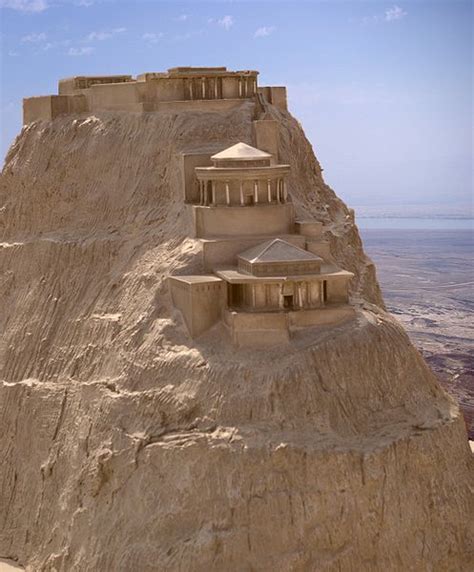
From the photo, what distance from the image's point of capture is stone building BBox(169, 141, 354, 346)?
103 ft

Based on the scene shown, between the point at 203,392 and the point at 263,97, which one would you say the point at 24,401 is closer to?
the point at 203,392

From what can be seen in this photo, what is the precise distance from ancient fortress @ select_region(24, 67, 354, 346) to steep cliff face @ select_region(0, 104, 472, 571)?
54 cm

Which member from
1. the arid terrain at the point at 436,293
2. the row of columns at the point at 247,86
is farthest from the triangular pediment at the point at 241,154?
the arid terrain at the point at 436,293

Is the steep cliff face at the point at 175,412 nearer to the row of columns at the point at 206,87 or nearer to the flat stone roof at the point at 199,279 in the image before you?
the flat stone roof at the point at 199,279

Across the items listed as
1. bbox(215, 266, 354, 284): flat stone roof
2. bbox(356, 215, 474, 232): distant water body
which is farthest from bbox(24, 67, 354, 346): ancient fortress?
bbox(356, 215, 474, 232): distant water body

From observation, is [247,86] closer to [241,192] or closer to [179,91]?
[179,91]

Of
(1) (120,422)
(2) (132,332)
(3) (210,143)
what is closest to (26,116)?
(3) (210,143)

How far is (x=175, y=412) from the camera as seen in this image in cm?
3105

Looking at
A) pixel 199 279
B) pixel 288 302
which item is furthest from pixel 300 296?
pixel 199 279

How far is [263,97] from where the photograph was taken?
127 ft

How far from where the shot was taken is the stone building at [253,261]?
1238 inches

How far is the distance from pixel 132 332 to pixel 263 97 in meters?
10.0

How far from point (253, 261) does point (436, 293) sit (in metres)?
57.3

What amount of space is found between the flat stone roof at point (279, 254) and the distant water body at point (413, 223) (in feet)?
348
